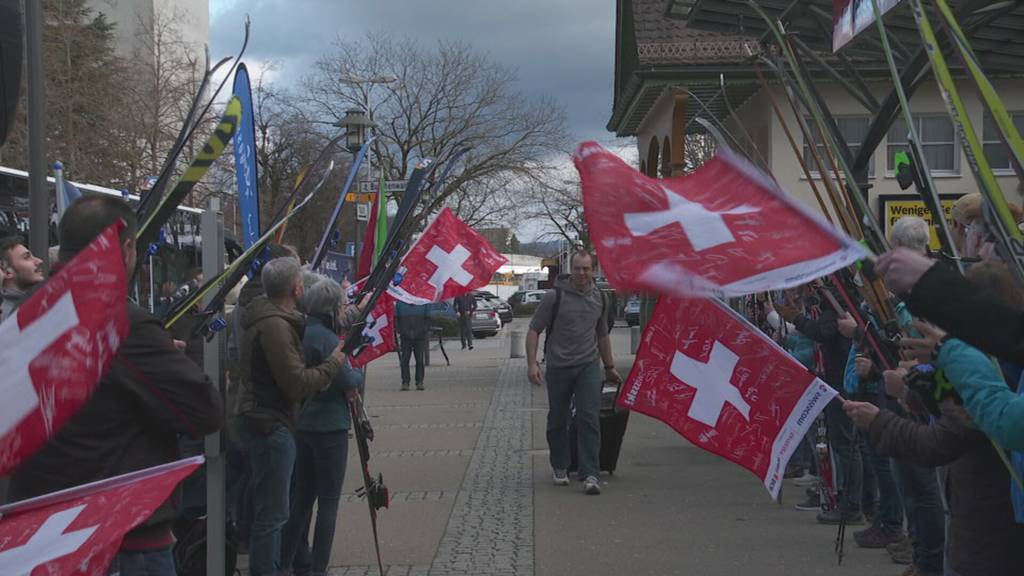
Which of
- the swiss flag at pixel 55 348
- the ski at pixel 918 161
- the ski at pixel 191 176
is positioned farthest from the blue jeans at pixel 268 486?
the ski at pixel 918 161

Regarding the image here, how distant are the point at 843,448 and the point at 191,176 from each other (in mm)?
5220

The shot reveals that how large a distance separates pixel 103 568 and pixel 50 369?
59 centimetres

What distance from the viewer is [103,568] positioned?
9.26 ft

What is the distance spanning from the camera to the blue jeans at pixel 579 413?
928cm

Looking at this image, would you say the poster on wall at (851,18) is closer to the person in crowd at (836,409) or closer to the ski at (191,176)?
the person in crowd at (836,409)

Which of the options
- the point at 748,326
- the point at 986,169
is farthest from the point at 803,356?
the point at 986,169

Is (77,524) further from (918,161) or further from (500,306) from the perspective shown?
(500,306)

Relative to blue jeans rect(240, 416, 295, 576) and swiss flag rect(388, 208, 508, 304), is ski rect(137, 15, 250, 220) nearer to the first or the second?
blue jeans rect(240, 416, 295, 576)

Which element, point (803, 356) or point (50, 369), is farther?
point (803, 356)

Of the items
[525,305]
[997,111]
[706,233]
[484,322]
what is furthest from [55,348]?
[525,305]

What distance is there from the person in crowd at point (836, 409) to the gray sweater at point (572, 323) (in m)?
1.99

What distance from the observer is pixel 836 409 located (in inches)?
299

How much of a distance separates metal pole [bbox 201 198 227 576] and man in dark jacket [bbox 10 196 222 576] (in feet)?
5.61

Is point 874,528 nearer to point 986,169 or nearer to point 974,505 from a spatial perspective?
point 974,505
